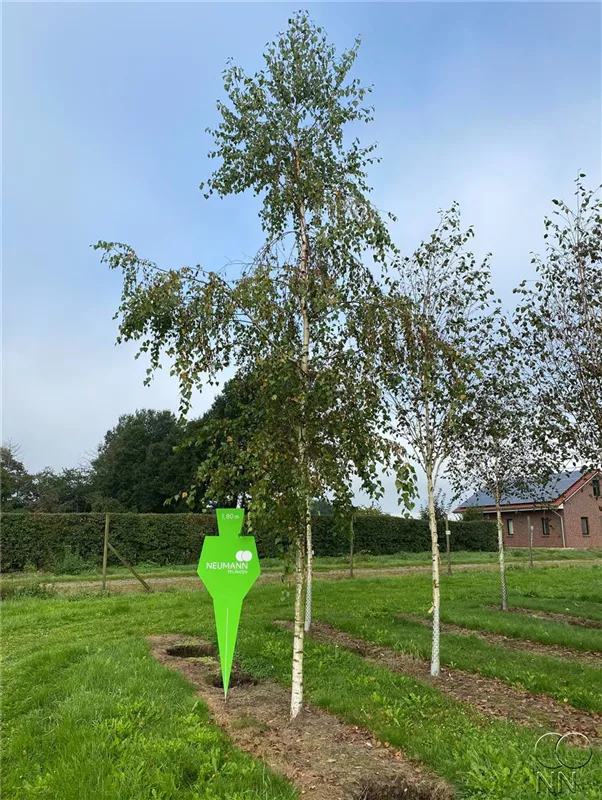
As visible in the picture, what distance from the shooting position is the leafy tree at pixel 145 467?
3844 centimetres

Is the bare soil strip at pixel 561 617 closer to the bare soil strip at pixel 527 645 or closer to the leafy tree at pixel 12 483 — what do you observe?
the bare soil strip at pixel 527 645

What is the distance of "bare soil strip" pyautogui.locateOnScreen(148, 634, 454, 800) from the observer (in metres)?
3.96

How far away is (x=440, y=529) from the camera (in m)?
31.6

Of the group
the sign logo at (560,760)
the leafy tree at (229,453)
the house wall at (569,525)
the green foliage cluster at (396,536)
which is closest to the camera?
the sign logo at (560,760)

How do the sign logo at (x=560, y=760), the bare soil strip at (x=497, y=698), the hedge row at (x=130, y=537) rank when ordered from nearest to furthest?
the sign logo at (x=560, y=760), the bare soil strip at (x=497, y=698), the hedge row at (x=130, y=537)

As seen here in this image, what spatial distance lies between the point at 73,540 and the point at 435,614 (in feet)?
57.7

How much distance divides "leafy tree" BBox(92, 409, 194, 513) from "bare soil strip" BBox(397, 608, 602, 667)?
27579 millimetres

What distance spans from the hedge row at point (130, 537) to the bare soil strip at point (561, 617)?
18.3 ft

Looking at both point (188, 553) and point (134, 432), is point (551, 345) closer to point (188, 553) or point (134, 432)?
point (188, 553)

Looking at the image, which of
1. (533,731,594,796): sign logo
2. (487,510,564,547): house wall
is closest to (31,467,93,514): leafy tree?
(487,510,564,547): house wall

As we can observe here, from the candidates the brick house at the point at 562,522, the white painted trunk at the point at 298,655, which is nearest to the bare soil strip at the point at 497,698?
Result: the white painted trunk at the point at 298,655

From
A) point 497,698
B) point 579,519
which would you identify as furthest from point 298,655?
point 579,519

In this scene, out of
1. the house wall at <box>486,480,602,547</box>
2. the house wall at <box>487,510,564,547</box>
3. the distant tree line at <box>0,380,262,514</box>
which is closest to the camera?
the distant tree line at <box>0,380,262,514</box>

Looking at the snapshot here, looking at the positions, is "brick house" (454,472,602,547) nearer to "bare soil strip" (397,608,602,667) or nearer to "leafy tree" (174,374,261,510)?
"bare soil strip" (397,608,602,667)
